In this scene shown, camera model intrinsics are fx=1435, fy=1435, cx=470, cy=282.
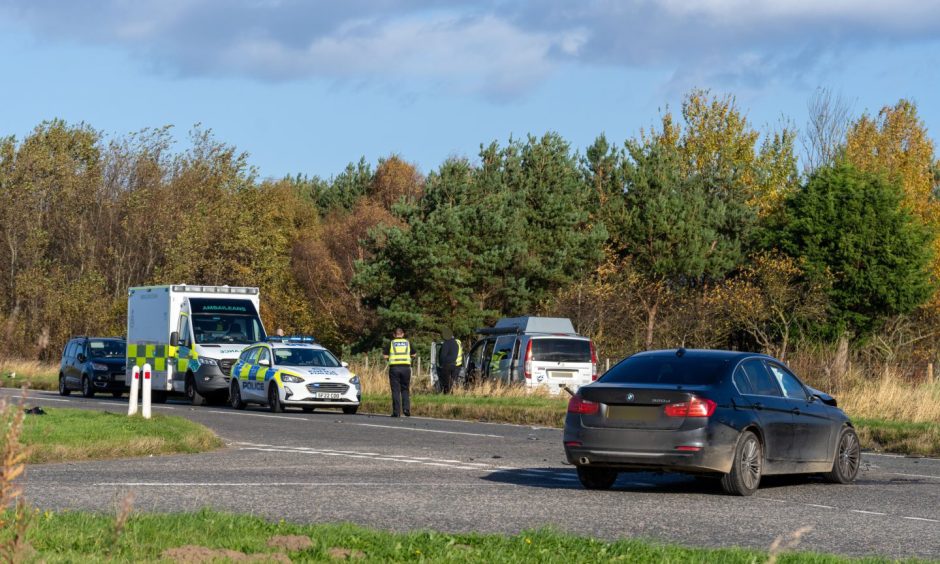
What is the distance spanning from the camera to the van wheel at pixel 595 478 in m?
14.1

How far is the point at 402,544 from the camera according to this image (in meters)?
8.76

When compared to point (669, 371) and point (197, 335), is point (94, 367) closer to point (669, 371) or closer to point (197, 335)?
point (197, 335)

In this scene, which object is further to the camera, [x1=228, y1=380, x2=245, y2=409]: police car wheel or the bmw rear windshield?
[x1=228, y1=380, x2=245, y2=409]: police car wheel

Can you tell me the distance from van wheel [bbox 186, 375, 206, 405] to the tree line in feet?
65.3

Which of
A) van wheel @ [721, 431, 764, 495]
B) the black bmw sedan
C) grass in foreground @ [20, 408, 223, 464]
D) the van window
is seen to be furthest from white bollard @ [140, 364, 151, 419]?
the van window

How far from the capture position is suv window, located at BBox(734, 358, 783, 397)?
14.2 m

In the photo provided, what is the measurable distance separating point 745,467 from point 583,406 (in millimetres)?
1643

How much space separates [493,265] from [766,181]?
23.5 m

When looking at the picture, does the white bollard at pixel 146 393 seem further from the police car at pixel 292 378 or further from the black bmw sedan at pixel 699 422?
the black bmw sedan at pixel 699 422

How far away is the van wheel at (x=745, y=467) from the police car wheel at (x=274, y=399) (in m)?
17.8

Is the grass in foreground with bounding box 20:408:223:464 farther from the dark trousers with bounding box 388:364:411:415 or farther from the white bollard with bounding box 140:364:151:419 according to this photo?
the dark trousers with bounding box 388:364:411:415

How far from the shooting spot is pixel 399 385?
93.8 ft

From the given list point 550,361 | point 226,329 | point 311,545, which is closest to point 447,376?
point 550,361

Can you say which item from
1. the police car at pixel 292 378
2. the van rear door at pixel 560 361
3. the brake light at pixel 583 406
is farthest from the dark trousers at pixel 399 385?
the brake light at pixel 583 406
